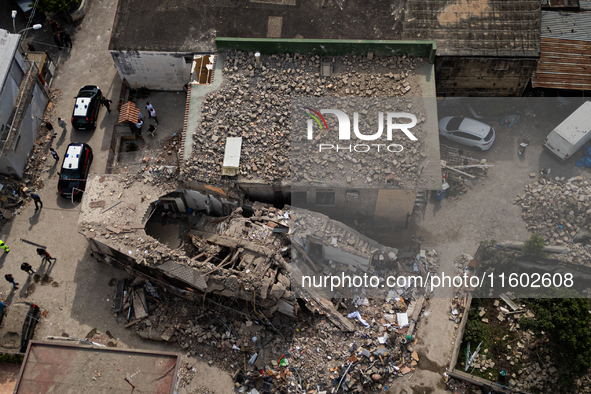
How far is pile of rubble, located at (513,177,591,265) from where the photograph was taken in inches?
1152

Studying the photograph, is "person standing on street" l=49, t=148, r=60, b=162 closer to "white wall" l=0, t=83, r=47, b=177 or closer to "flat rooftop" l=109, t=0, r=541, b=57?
"white wall" l=0, t=83, r=47, b=177

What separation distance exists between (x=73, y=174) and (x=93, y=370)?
1338cm

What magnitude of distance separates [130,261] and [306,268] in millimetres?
9054

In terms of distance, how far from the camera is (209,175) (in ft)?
92.4

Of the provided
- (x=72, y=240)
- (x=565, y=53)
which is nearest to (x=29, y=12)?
(x=72, y=240)

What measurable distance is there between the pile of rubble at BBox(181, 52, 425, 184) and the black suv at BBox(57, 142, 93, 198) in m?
7.06

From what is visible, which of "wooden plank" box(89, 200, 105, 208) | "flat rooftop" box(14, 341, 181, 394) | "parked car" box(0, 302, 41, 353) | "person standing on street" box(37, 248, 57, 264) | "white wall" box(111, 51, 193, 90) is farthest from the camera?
"white wall" box(111, 51, 193, 90)

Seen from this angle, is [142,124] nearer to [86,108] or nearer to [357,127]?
[86,108]

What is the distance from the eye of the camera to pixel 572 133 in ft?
102

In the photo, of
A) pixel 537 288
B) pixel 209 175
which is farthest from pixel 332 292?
pixel 537 288

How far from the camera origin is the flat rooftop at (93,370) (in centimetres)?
2127

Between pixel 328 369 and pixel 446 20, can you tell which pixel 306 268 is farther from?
pixel 446 20

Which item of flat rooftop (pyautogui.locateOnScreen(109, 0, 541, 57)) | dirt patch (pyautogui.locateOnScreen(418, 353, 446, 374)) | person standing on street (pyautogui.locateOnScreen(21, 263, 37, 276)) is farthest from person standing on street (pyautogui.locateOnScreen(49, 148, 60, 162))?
dirt patch (pyautogui.locateOnScreen(418, 353, 446, 374))

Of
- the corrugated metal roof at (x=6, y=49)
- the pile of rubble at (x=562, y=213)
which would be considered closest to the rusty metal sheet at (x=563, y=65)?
the pile of rubble at (x=562, y=213)
